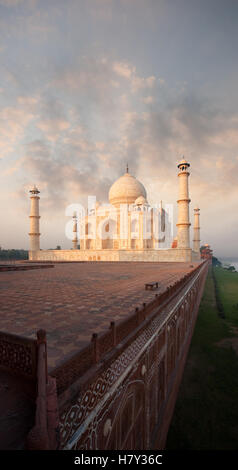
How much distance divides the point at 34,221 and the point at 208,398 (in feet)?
90.6

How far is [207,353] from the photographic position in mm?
7906

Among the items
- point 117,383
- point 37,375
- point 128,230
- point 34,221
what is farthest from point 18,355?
point 34,221

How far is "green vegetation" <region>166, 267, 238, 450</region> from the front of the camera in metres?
4.30

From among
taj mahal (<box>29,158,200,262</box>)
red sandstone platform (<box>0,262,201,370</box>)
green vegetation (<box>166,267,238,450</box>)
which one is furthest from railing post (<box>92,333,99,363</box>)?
taj mahal (<box>29,158,200,262</box>)

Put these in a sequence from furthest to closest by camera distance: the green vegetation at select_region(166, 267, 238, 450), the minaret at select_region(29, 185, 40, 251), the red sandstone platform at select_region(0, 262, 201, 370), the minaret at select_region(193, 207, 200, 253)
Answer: the minaret at select_region(193, 207, 200, 253), the minaret at select_region(29, 185, 40, 251), the green vegetation at select_region(166, 267, 238, 450), the red sandstone platform at select_region(0, 262, 201, 370)

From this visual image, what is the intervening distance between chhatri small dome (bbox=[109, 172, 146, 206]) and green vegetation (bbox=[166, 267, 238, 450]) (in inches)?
938

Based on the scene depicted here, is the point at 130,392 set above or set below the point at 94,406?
below

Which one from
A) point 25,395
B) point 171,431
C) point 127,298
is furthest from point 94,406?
point 171,431

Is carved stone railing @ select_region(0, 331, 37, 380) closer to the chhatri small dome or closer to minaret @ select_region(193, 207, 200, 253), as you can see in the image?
the chhatri small dome

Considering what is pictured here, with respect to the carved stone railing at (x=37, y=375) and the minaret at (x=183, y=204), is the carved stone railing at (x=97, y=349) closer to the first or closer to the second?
the carved stone railing at (x=37, y=375)

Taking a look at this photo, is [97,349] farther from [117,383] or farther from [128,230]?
[128,230]

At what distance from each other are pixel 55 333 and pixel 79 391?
3.36 ft

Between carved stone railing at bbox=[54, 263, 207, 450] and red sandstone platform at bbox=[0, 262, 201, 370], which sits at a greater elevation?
red sandstone platform at bbox=[0, 262, 201, 370]
